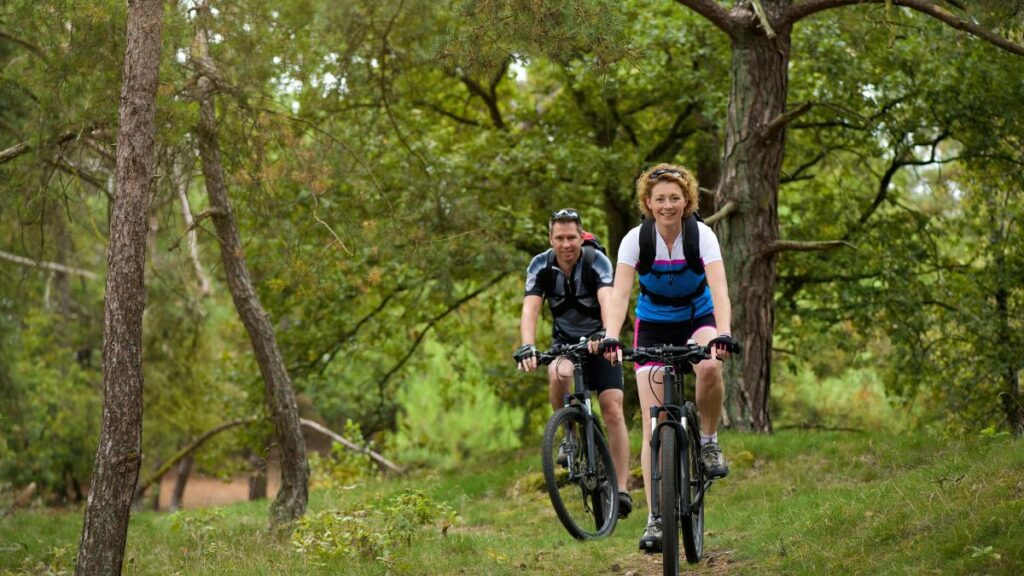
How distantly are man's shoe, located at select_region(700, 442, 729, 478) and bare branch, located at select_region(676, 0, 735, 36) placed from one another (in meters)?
5.59

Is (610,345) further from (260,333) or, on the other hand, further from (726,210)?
(726,210)

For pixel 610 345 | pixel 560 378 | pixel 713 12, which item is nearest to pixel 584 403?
pixel 560 378

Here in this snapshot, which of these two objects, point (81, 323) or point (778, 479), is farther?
point (81, 323)

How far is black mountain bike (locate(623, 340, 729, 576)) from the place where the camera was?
5.41 meters

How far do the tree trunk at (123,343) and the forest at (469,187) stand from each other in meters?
0.02

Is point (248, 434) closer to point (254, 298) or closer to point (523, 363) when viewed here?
point (254, 298)

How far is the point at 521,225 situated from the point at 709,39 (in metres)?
3.69

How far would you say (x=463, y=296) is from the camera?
57.4 ft

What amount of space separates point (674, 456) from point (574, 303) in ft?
6.34

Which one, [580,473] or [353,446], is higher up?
[580,473]

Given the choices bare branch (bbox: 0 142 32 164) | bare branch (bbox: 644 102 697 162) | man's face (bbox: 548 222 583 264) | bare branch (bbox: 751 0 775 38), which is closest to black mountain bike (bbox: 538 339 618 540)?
man's face (bbox: 548 222 583 264)

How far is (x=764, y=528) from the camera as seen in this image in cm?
715

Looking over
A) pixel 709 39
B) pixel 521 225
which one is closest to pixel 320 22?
pixel 521 225

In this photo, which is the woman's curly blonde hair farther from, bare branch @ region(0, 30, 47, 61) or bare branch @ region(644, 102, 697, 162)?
bare branch @ region(644, 102, 697, 162)
